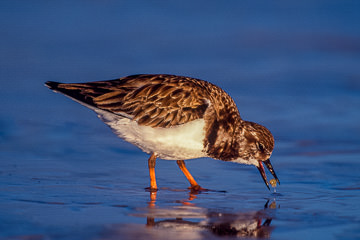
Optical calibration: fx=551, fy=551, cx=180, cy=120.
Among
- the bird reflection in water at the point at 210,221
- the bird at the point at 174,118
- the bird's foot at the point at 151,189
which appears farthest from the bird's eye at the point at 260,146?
the bird reflection in water at the point at 210,221

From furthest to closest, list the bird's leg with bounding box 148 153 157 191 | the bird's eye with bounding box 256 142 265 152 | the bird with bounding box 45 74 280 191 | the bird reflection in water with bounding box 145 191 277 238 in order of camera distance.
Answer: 1. the bird's eye with bounding box 256 142 265 152
2. the bird with bounding box 45 74 280 191
3. the bird's leg with bounding box 148 153 157 191
4. the bird reflection in water with bounding box 145 191 277 238

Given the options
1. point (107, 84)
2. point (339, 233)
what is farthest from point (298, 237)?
point (107, 84)

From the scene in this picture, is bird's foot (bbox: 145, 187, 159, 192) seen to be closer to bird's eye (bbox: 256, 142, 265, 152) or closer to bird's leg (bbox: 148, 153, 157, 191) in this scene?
bird's leg (bbox: 148, 153, 157, 191)

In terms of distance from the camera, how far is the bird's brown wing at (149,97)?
376 inches

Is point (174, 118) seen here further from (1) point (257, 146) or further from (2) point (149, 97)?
(1) point (257, 146)

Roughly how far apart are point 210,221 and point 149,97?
3653 mm

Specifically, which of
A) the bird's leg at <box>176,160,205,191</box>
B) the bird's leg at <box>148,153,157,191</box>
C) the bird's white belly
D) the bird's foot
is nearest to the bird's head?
the bird's white belly

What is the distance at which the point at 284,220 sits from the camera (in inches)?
270

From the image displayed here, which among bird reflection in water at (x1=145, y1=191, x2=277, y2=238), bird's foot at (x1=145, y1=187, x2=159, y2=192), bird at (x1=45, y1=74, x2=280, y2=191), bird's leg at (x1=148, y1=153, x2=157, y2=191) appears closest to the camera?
bird reflection in water at (x1=145, y1=191, x2=277, y2=238)

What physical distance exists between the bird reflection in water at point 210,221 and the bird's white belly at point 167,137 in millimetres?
1875

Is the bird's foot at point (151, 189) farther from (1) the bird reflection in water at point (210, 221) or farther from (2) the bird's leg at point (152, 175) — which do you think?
(1) the bird reflection in water at point (210, 221)

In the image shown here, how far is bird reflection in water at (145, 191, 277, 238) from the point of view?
622cm

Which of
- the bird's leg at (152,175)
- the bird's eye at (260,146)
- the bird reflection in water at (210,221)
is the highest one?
the bird's eye at (260,146)

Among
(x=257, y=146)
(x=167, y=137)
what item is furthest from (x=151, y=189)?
(x=257, y=146)
